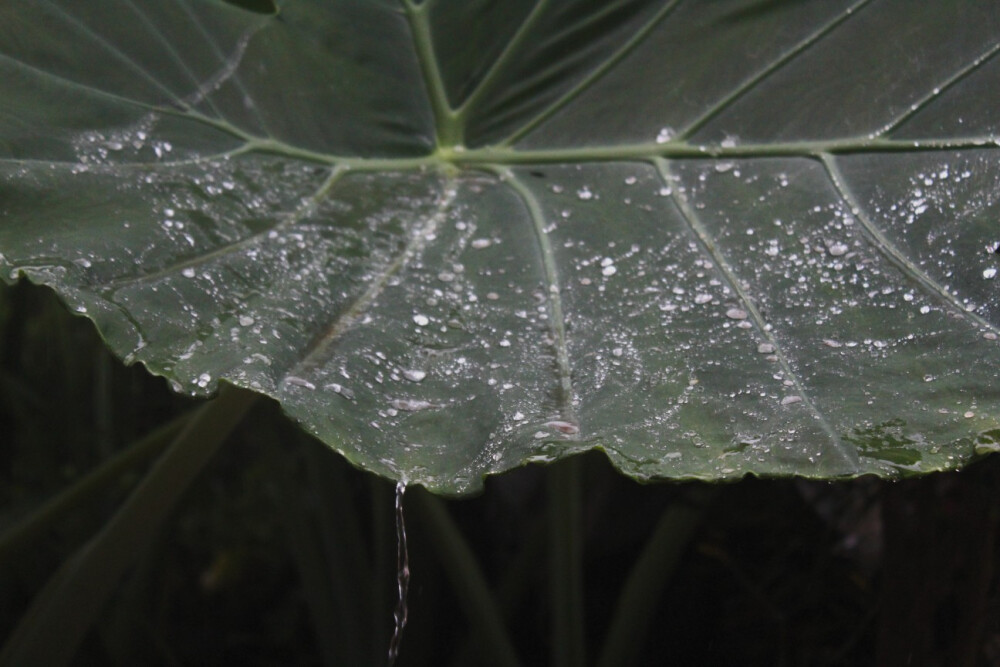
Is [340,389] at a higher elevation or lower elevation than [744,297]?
lower

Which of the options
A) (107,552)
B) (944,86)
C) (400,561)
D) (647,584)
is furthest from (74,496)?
(944,86)

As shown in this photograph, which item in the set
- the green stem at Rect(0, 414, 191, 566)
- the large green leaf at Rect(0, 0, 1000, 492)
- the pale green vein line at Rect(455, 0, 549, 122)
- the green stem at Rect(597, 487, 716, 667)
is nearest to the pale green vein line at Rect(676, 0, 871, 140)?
the large green leaf at Rect(0, 0, 1000, 492)

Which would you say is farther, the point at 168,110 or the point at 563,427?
the point at 168,110

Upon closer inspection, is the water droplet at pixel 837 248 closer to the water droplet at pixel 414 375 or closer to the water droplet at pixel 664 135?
the water droplet at pixel 664 135

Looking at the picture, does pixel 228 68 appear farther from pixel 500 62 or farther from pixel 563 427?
pixel 563 427

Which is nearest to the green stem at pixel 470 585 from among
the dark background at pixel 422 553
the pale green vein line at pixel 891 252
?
the dark background at pixel 422 553

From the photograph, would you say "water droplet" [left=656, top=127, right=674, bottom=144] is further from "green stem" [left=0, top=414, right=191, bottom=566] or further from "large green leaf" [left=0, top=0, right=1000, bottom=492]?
"green stem" [left=0, top=414, right=191, bottom=566]

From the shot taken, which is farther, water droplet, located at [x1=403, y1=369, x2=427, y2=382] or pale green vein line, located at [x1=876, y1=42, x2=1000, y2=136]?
pale green vein line, located at [x1=876, y1=42, x2=1000, y2=136]
